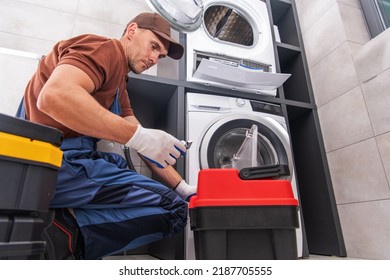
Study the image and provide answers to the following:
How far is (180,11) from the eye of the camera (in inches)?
53.8

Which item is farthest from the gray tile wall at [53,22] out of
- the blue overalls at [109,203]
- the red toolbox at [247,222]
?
the red toolbox at [247,222]

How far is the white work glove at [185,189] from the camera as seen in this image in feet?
3.60

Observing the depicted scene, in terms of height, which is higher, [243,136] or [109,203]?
[243,136]

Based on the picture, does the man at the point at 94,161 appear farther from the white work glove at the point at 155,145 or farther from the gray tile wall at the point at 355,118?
the gray tile wall at the point at 355,118

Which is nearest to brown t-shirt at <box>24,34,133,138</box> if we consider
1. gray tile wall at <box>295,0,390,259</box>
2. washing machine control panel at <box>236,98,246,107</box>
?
washing machine control panel at <box>236,98,246,107</box>

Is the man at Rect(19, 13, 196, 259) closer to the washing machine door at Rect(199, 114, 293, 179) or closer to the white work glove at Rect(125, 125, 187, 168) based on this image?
the white work glove at Rect(125, 125, 187, 168)

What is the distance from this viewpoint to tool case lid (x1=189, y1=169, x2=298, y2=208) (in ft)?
2.12

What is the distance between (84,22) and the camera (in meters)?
1.75

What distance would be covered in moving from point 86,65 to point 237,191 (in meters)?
0.57

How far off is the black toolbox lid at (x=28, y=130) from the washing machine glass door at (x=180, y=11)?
3.55 feet

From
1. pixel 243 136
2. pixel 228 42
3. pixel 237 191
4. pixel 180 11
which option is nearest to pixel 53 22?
pixel 180 11

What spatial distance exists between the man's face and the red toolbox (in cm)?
72

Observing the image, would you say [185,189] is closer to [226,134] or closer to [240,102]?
[226,134]
